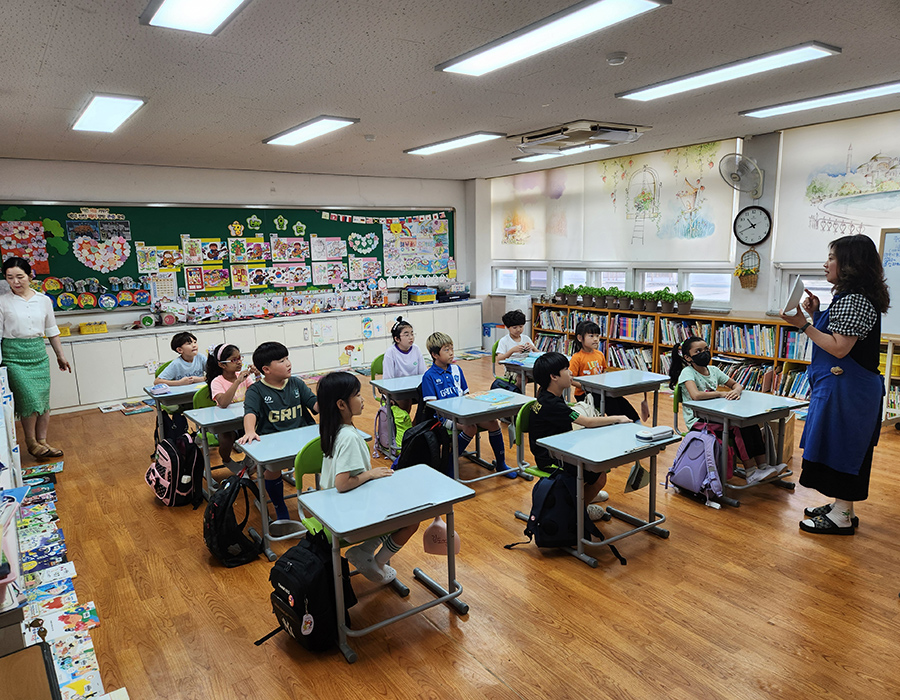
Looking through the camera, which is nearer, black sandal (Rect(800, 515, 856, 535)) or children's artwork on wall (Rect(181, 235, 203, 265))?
black sandal (Rect(800, 515, 856, 535))

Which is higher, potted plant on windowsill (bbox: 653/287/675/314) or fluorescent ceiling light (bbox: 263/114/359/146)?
fluorescent ceiling light (bbox: 263/114/359/146)

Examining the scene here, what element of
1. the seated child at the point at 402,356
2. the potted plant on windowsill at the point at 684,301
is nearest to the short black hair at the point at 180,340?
the seated child at the point at 402,356

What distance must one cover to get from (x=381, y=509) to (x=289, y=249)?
21.6 feet

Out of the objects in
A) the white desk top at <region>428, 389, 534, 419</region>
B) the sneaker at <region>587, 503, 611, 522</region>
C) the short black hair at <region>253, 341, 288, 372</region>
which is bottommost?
the sneaker at <region>587, 503, 611, 522</region>

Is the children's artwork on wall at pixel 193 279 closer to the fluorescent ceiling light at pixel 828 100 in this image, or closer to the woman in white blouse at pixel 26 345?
the woman in white blouse at pixel 26 345

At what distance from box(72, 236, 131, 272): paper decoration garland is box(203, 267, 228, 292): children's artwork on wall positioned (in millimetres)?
928

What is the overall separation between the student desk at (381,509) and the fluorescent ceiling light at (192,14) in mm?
2181

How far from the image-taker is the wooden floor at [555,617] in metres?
2.30

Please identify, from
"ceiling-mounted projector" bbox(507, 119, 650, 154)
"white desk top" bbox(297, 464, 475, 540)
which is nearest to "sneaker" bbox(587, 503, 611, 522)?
"white desk top" bbox(297, 464, 475, 540)

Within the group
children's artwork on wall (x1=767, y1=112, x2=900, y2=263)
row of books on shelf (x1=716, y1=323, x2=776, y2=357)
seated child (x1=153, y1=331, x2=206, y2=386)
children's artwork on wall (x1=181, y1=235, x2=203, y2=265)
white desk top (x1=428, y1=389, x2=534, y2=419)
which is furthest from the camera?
children's artwork on wall (x1=181, y1=235, x2=203, y2=265)

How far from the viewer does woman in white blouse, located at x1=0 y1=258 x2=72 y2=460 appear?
16.1ft

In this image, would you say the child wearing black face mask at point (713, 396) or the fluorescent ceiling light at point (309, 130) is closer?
the child wearing black face mask at point (713, 396)

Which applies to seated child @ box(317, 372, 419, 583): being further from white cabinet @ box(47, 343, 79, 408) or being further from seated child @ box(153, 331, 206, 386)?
white cabinet @ box(47, 343, 79, 408)

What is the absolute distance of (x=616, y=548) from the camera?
10.9 feet
